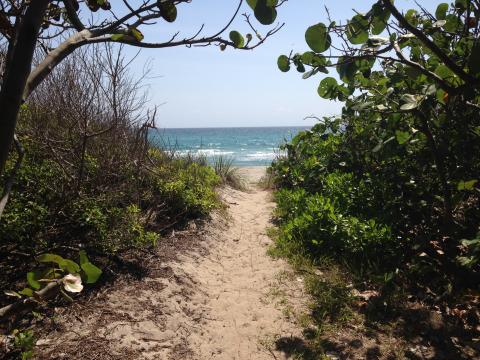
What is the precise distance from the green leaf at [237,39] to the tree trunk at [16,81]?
66 centimetres

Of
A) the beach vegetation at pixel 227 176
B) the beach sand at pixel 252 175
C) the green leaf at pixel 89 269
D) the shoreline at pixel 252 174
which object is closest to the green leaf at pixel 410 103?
the green leaf at pixel 89 269

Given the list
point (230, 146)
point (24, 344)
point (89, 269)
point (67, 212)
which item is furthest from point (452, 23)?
point (230, 146)

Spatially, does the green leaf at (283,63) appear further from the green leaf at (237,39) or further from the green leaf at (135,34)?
the green leaf at (135,34)

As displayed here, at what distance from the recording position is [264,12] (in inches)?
38.4

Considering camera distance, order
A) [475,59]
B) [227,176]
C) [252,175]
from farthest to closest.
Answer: [252,175], [227,176], [475,59]

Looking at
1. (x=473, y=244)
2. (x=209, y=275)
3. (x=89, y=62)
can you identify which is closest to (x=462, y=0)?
(x=473, y=244)

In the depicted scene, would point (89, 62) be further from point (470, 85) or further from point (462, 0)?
point (470, 85)

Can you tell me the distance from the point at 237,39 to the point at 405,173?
4051 mm

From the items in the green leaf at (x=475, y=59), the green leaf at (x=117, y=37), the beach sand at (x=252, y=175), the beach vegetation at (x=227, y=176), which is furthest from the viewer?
the beach sand at (x=252, y=175)

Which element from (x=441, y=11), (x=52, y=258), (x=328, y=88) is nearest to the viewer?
(x=52, y=258)

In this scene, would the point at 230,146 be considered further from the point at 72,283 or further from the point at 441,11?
the point at 72,283

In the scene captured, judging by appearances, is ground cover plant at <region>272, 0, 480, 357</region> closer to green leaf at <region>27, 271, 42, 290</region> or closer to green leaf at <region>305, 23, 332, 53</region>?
green leaf at <region>305, 23, 332, 53</region>

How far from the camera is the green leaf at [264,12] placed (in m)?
0.97

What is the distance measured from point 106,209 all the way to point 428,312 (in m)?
3.68
